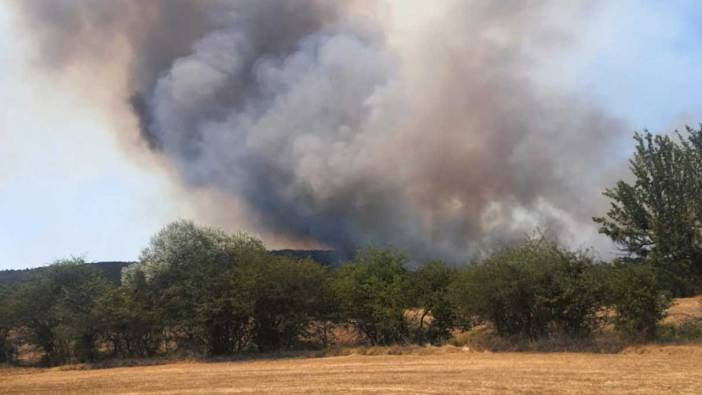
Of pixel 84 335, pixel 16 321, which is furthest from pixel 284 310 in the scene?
pixel 16 321

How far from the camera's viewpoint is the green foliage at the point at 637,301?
2728 centimetres

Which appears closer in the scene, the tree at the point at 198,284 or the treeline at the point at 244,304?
the treeline at the point at 244,304

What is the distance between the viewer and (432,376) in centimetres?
2008

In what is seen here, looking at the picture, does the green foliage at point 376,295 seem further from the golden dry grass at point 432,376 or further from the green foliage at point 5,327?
the green foliage at point 5,327

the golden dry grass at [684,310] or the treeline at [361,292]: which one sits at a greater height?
the treeline at [361,292]

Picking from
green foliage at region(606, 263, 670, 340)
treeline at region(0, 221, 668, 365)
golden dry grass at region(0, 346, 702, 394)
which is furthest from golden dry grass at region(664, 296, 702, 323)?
treeline at region(0, 221, 668, 365)

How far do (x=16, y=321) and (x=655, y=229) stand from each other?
40058 mm

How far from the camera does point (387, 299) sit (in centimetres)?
3625

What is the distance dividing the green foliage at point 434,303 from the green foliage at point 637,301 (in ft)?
32.8

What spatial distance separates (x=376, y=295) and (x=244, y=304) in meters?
8.00

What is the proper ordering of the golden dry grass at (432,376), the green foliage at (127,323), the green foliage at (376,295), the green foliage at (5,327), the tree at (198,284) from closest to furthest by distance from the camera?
the golden dry grass at (432,376) < the tree at (198,284) < the green foliage at (376,295) < the green foliage at (127,323) < the green foliage at (5,327)

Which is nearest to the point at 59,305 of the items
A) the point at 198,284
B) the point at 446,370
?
the point at 198,284

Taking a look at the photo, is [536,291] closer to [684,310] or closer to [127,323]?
[684,310]

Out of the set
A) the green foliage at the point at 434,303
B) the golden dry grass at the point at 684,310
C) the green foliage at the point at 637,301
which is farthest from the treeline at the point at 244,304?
the golden dry grass at the point at 684,310
